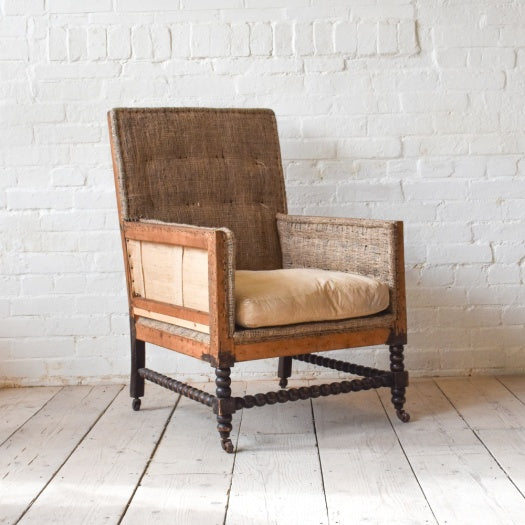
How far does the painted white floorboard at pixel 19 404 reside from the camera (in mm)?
2764

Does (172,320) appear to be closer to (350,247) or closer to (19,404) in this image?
(350,247)

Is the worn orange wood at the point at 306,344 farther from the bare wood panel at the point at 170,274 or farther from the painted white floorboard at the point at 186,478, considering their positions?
the painted white floorboard at the point at 186,478

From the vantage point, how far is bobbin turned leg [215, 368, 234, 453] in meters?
2.38

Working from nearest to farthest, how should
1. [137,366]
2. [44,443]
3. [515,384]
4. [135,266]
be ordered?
[44,443]
[135,266]
[137,366]
[515,384]

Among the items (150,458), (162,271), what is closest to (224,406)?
(150,458)

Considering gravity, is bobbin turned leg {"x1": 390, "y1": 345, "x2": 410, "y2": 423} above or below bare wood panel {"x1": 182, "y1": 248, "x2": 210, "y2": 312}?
below

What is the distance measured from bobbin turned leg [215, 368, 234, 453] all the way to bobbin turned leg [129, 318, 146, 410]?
55 centimetres

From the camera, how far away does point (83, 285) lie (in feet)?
10.8

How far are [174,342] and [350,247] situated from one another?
628 millimetres

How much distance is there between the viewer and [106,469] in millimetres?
2277

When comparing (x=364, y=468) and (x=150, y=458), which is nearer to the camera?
(x=364, y=468)

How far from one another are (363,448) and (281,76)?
149cm

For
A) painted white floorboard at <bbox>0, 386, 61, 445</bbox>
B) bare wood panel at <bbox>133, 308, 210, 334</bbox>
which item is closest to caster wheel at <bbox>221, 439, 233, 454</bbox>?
bare wood panel at <bbox>133, 308, 210, 334</bbox>

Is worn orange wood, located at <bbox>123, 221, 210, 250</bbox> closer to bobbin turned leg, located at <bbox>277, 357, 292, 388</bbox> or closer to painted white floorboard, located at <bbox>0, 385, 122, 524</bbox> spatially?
painted white floorboard, located at <bbox>0, 385, 122, 524</bbox>
